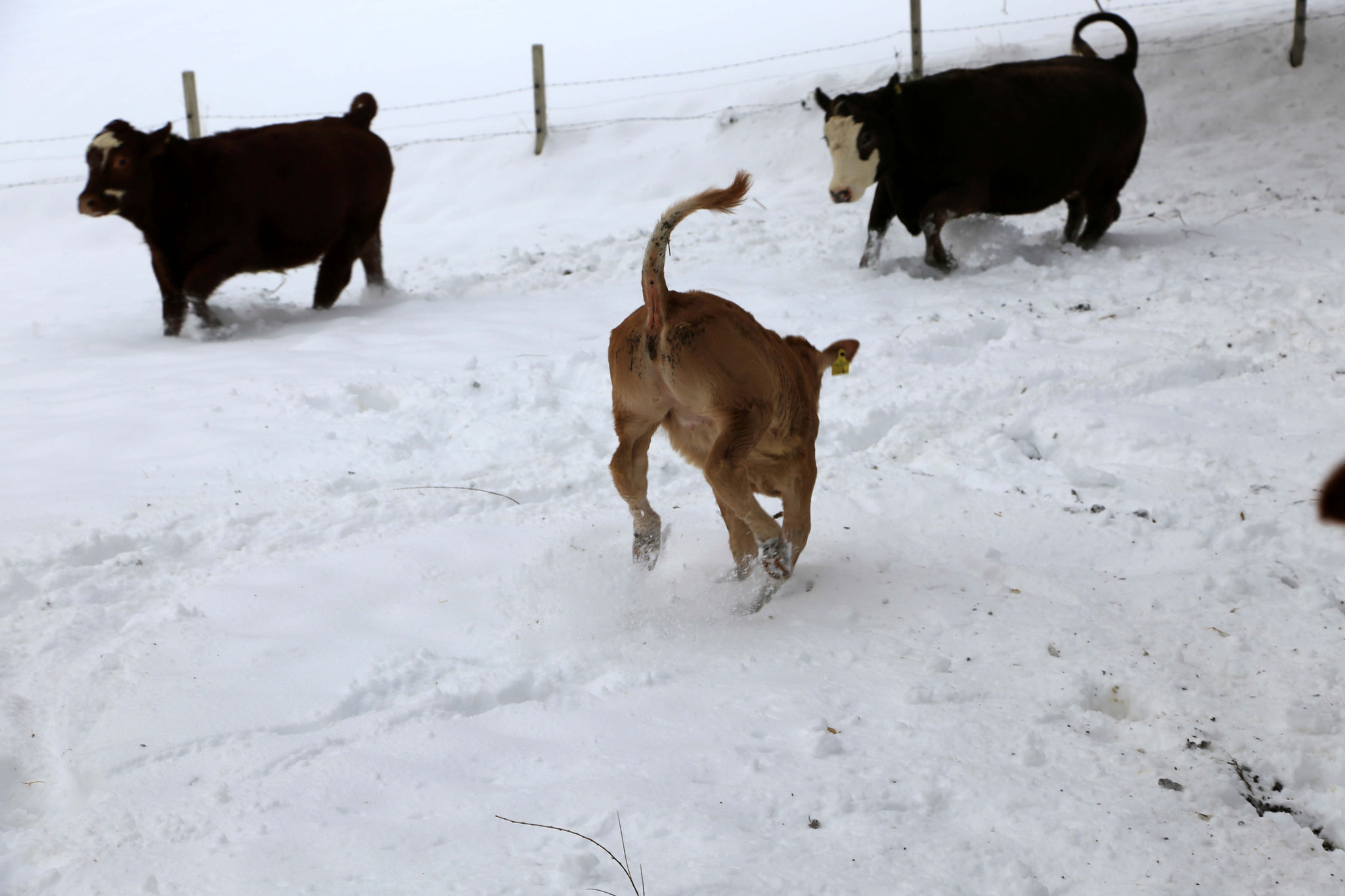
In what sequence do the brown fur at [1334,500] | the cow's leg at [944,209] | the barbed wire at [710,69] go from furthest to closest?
the barbed wire at [710,69], the cow's leg at [944,209], the brown fur at [1334,500]

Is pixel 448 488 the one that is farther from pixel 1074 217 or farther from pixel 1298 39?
pixel 1298 39

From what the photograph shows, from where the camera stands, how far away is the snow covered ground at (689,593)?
7.88 feet

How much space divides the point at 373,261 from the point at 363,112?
1.35 m

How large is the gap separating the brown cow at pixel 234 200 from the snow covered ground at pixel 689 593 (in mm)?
516

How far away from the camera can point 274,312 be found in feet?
26.1

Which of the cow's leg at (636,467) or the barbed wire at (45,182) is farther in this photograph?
the barbed wire at (45,182)

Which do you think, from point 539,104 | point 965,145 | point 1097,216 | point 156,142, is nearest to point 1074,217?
point 1097,216

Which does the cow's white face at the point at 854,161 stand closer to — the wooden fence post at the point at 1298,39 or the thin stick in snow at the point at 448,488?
the thin stick in snow at the point at 448,488

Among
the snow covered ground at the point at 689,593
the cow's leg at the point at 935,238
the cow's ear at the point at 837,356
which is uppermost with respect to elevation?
the cow's ear at the point at 837,356

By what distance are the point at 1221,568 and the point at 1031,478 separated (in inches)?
39.7

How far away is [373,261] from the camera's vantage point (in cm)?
841

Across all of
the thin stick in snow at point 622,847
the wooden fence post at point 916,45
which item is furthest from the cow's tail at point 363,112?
the thin stick in snow at point 622,847

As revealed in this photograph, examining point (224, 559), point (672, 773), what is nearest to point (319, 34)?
point (224, 559)

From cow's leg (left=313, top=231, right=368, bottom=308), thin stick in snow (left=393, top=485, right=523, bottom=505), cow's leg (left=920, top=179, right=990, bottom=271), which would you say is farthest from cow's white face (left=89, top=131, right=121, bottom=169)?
cow's leg (left=920, top=179, right=990, bottom=271)
